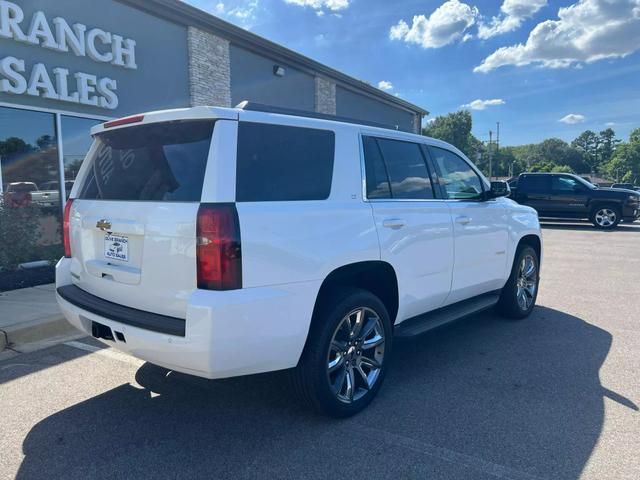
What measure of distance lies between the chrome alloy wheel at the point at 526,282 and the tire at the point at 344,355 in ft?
8.39

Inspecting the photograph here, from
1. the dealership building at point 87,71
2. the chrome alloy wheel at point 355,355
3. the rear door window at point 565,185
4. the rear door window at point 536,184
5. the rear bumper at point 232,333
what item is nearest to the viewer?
the rear bumper at point 232,333

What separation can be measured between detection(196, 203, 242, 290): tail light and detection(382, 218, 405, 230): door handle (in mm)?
1262

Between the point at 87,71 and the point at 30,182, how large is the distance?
236 centimetres

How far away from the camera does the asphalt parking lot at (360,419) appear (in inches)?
105

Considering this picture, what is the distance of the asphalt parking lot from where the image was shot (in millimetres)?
2670

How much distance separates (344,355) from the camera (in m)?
3.28

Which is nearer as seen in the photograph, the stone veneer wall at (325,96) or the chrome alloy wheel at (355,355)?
the chrome alloy wheel at (355,355)

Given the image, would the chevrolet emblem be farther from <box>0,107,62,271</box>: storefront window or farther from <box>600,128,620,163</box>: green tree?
<box>600,128,620,163</box>: green tree

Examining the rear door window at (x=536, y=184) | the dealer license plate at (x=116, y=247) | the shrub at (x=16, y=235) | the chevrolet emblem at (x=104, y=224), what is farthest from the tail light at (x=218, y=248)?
the rear door window at (x=536, y=184)

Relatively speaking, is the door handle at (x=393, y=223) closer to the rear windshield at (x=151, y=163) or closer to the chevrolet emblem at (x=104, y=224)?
the rear windshield at (x=151, y=163)

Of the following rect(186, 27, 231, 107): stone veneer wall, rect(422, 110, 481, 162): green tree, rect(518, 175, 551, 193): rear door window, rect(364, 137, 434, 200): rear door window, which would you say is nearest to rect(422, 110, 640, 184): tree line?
rect(422, 110, 481, 162): green tree

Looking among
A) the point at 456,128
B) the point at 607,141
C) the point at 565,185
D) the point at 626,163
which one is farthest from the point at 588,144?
the point at 565,185

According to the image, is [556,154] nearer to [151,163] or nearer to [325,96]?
[325,96]

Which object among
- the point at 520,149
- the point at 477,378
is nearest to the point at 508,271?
the point at 477,378
